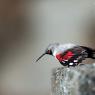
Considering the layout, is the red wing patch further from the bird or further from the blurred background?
the blurred background

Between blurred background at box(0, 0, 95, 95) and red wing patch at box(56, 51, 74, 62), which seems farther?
blurred background at box(0, 0, 95, 95)

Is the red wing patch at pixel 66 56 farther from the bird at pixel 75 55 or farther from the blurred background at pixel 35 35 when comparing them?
the blurred background at pixel 35 35

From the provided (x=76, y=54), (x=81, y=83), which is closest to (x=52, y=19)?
(x=76, y=54)

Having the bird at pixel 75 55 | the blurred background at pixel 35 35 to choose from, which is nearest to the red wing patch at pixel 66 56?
the bird at pixel 75 55

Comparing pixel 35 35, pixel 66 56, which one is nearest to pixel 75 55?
pixel 66 56

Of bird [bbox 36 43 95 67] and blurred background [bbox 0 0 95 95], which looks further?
blurred background [bbox 0 0 95 95]

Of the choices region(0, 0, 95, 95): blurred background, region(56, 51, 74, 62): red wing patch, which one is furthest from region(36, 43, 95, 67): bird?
region(0, 0, 95, 95): blurred background

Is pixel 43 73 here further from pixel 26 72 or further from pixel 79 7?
pixel 79 7

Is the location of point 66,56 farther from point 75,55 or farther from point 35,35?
point 35,35

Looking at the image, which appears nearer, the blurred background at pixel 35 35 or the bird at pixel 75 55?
the bird at pixel 75 55
